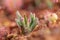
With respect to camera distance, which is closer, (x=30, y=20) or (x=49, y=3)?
(x=30, y=20)

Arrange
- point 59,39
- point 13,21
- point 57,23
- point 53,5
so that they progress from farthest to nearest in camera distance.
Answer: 1. point 53,5
2. point 13,21
3. point 57,23
4. point 59,39

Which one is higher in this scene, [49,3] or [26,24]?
[49,3]

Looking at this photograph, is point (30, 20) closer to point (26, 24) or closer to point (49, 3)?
point (26, 24)

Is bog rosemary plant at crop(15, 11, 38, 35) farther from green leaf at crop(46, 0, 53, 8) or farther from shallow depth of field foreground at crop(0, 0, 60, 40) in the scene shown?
green leaf at crop(46, 0, 53, 8)

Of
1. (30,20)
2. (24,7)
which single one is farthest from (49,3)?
(30,20)

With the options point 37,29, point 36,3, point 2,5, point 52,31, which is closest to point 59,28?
point 52,31

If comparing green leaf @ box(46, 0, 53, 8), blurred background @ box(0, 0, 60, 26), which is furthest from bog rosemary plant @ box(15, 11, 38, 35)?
green leaf @ box(46, 0, 53, 8)

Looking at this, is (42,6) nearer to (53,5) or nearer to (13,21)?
(53,5)

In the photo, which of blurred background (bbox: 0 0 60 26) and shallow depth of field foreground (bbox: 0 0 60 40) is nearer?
shallow depth of field foreground (bbox: 0 0 60 40)

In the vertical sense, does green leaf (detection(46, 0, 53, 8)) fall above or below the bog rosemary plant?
above

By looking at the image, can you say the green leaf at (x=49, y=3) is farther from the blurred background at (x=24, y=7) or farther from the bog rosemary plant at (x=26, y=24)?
the bog rosemary plant at (x=26, y=24)

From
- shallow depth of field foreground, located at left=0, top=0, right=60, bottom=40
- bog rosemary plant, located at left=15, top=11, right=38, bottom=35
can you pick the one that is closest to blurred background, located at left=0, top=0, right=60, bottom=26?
shallow depth of field foreground, located at left=0, top=0, right=60, bottom=40
